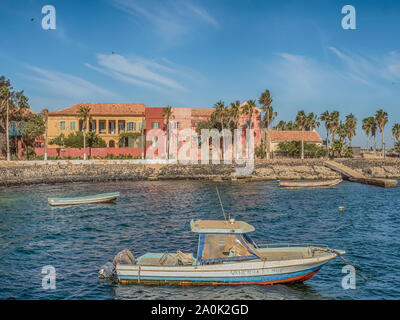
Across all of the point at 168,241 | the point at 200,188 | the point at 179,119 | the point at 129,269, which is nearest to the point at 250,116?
the point at 179,119

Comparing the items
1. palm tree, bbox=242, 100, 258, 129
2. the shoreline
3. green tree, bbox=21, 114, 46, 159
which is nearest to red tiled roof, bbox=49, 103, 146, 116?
green tree, bbox=21, 114, 46, 159

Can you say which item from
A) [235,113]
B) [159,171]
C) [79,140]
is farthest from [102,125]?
[235,113]

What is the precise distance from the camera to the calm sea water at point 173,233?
1666cm

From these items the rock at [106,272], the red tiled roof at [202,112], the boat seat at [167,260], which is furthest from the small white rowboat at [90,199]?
the red tiled roof at [202,112]

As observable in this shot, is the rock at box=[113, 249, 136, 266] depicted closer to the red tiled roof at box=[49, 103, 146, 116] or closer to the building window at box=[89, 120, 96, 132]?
the red tiled roof at box=[49, 103, 146, 116]

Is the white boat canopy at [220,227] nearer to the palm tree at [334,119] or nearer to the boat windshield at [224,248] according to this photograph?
the boat windshield at [224,248]

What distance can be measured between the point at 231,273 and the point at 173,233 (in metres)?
11.2

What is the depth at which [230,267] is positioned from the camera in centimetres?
1650

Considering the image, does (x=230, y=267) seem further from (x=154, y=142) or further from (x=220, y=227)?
(x=154, y=142)

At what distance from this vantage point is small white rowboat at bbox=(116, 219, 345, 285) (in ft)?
54.0

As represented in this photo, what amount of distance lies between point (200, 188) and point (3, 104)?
146 ft

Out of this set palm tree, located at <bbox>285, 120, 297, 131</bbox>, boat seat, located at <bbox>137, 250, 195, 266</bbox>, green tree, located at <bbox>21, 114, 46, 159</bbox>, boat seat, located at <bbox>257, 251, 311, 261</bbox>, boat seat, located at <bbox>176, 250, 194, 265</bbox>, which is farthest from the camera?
palm tree, located at <bbox>285, 120, 297, 131</bbox>

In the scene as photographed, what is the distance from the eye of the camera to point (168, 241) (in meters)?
24.9

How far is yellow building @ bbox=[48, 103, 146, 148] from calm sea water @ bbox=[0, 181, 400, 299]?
30475mm
